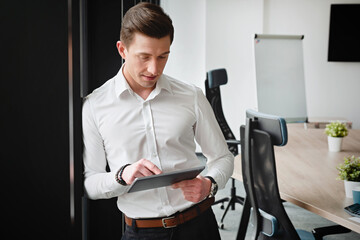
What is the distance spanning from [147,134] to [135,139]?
5cm

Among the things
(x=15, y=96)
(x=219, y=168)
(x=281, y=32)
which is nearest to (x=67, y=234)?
(x=15, y=96)

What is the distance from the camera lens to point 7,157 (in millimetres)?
789

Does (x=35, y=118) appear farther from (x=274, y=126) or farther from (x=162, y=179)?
(x=274, y=126)

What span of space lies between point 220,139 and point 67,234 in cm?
75

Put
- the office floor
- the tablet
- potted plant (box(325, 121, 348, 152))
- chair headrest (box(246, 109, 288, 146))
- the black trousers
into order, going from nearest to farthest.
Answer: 1. the tablet
2. the black trousers
3. chair headrest (box(246, 109, 288, 146))
4. potted plant (box(325, 121, 348, 152))
5. the office floor

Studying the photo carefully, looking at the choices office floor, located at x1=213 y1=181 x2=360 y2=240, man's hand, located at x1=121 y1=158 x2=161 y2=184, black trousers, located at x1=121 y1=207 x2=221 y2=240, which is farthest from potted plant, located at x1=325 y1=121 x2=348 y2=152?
man's hand, located at x1=121 y1=158 x2=161 y2=184

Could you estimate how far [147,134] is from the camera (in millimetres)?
1442

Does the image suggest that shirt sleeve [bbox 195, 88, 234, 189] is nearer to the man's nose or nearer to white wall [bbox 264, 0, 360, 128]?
the man's nose

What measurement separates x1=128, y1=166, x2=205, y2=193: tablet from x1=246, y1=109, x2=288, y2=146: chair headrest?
2.32 ft

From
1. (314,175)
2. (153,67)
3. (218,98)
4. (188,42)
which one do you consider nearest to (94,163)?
(153,67)

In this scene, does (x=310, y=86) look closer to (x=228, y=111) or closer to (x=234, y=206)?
(x=228, y=111)

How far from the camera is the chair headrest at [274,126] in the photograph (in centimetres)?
188

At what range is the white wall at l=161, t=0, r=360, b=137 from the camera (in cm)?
665

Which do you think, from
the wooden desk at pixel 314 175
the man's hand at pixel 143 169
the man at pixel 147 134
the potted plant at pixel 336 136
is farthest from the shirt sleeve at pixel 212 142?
the potted plant at pixel 336 136
